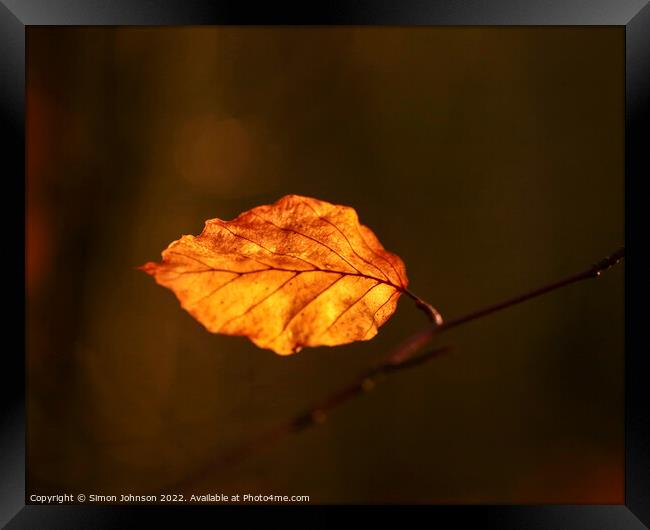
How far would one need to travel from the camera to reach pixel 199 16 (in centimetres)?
66

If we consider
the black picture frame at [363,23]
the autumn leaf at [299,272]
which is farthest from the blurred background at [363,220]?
the autumn leaf at [299,272]

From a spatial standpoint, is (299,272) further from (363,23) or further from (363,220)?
(363,220)

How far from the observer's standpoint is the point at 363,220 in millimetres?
986

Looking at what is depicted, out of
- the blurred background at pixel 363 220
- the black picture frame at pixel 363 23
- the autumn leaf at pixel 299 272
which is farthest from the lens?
the blurred background at pixel 363 220

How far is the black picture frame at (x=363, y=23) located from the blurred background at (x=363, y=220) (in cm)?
Answer: 17

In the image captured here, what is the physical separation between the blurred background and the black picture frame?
0.17 metres

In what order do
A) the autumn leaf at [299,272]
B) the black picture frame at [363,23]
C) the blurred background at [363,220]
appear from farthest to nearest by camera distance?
the blurred background at [363,220] → the black picture frame at [363,23] → the autumn leaf at [299,272]

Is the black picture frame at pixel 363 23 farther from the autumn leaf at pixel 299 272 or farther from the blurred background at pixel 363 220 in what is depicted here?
the autumn leaf at pixel 299 272

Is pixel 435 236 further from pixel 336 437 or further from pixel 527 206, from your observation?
pixel 336 437

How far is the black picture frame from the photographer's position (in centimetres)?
66

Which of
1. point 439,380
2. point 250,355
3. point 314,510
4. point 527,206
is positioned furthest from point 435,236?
point 314,510

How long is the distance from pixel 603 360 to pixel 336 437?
0.51 m

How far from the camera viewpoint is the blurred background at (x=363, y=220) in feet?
2.95

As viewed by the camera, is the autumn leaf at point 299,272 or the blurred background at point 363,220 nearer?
the autumn leaf at point 299,272
